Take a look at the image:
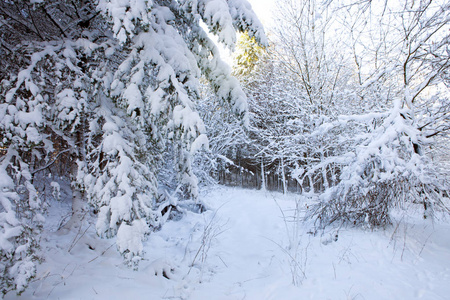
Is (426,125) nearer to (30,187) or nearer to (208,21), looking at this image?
(208,21)

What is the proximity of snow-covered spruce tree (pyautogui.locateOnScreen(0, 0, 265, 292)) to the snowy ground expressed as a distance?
0.64 meters

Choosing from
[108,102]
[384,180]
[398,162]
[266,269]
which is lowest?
[266,269]

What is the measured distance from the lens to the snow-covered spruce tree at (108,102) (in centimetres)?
274

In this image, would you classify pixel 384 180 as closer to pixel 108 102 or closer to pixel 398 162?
pixel 398 162

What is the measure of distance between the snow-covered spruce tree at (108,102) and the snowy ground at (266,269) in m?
Result: 0.64

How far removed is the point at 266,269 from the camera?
4.01 metres

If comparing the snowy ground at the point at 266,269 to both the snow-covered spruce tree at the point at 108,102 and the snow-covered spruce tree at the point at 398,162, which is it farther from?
the snow-covered spruce tree at the point at 108,102

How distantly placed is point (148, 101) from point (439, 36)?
5548 millimetres

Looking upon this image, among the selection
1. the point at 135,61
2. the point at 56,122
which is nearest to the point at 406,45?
the point at 135,61

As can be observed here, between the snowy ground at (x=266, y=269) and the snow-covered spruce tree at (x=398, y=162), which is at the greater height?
the snow-covered spruce tree at (x=398, y=162)

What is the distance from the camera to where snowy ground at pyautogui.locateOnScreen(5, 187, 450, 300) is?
2.82 m

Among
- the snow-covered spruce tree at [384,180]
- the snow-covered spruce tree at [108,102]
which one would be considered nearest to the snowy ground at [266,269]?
the snow-covered spruce tree at [384,180]

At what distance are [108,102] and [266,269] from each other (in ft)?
12.6

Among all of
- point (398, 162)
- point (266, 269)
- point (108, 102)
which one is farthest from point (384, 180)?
point (108, 102)
